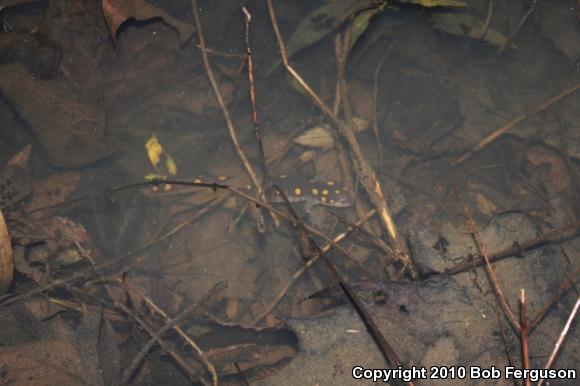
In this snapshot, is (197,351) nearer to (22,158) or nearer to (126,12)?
(22,158)

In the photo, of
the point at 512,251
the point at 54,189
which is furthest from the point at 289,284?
the point at 54,189

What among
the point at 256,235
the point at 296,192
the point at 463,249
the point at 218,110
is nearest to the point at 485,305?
the point at 463,249

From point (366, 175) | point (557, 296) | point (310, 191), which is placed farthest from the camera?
point (310, 191)

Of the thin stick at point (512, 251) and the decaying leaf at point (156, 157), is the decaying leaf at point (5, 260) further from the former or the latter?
the thin stick at point (512, 251)

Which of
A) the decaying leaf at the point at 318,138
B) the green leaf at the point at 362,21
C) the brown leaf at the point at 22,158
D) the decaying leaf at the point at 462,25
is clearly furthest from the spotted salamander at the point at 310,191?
the decaying leaf at the point at 462,25

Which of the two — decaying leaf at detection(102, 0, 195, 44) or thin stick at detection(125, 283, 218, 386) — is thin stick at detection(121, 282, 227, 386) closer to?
thin stick at detection(125, 283, 218, 386)
